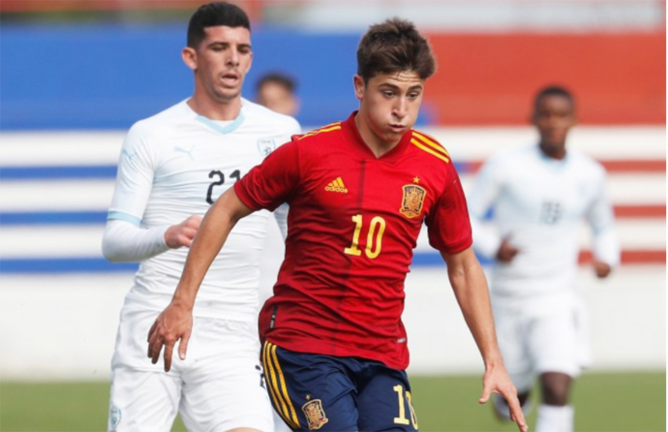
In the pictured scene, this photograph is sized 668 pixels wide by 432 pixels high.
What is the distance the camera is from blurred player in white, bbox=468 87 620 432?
9109mm

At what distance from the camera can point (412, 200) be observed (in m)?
5.45

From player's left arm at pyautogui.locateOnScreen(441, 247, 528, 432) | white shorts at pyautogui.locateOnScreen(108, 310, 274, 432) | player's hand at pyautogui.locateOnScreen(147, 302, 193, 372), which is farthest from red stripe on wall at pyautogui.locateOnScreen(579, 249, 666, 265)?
player's hand at pyautogui.locateOnScreen(147, 302, 193, 372)

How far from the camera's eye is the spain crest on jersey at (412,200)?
5.44 m

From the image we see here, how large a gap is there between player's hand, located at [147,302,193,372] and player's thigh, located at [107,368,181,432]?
90 centimetres

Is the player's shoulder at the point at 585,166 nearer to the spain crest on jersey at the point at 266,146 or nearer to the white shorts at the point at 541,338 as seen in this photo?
the white shorts at the point at 541,338

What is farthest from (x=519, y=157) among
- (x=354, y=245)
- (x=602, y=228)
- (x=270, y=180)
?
(x=270, y=180)

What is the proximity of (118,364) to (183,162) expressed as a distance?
945 mm

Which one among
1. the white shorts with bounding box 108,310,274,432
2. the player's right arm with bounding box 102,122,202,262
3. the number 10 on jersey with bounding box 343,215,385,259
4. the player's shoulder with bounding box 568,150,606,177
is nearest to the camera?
the number 10 on jersey with bounding box 343,215,385,259

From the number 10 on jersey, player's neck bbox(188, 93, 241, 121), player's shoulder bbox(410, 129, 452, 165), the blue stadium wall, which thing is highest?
the blue stadium wall

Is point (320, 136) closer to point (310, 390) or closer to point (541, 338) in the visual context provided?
point (310, 390)

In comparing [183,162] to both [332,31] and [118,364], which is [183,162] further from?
[332,31]

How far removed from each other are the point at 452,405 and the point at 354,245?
639 cm

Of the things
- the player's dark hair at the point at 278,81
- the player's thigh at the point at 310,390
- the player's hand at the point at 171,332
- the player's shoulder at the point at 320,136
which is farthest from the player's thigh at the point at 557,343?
the player's hand at the point at 171,332

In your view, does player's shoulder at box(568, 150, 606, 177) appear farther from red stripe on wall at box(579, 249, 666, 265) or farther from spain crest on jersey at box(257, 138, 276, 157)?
red stripe on wall at box(579, 249, 666, 265)
